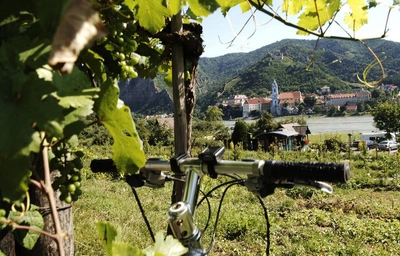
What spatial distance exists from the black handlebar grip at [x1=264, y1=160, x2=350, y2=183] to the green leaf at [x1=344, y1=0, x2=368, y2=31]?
1114 millimetres

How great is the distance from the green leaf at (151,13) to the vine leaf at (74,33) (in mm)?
796

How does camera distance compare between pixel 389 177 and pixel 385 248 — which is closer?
pixel 385 248

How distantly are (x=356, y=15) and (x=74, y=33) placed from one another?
64.6 inches

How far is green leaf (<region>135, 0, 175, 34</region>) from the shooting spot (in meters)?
1.02

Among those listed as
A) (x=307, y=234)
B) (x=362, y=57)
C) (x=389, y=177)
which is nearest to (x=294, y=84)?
(x=362, y=57)

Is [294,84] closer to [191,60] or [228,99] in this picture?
[228,99]

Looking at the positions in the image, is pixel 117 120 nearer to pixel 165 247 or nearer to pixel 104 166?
pixel 165 247

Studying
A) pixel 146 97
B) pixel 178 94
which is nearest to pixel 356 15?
pixel 178 94

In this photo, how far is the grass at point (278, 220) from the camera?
14.8 feet

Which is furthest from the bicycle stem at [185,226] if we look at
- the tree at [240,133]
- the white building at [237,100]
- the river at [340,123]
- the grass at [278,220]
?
the white building at [237,100]

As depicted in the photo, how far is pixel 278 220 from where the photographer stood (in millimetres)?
5711

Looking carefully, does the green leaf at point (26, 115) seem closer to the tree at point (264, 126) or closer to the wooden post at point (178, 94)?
the wooden post at point (178, 94)

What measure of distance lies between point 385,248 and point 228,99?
79550 millimetres

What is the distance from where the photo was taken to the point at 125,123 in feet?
1.98
